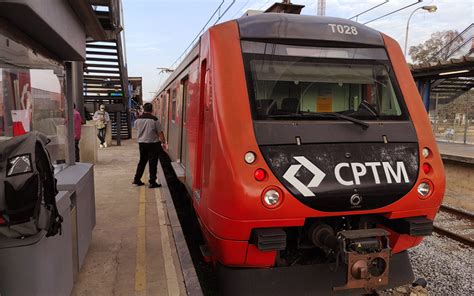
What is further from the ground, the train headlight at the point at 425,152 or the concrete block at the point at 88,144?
the train headlight at the point at 425,152

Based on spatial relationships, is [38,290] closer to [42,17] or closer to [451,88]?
[42,17]

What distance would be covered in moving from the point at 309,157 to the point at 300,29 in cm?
128

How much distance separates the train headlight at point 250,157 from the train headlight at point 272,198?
0.27 metres

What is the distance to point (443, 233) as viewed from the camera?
686cm

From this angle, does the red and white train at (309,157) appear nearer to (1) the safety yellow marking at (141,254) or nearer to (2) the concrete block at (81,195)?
(1) the safety yellow marking at (141,254)

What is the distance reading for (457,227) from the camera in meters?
7.49

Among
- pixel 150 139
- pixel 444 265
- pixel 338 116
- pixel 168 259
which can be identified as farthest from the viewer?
pixel 150 139

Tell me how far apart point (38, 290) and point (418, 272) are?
173 inches

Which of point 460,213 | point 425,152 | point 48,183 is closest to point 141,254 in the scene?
point 48,183

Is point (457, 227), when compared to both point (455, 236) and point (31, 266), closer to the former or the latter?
point (455, 236)

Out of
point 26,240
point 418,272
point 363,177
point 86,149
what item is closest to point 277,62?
point 363,177

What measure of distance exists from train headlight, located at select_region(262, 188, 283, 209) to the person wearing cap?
535 inches

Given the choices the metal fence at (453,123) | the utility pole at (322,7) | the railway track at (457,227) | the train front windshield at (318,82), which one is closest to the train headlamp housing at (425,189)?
the train front windshield at (318,82)

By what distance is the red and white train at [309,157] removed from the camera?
3154mm
